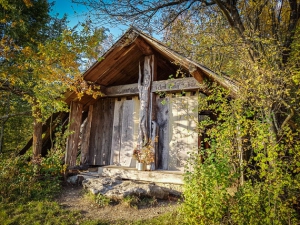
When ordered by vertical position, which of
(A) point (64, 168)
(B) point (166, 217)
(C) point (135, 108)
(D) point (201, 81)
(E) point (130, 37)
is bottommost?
(B) point (166, 217)

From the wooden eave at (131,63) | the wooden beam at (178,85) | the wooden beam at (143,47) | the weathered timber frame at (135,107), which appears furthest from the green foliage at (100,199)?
the wooden beam at (143,47)

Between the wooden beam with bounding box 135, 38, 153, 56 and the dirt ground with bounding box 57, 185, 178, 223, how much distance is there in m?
4.25

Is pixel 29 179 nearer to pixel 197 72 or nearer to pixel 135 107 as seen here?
pixel 135 107

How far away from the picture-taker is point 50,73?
19.1ft

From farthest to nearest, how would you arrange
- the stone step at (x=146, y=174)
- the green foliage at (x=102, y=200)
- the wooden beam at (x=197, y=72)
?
the stone step at (x=146, y=174)
the wooden beam at (x=197, y=72)
the green foliage at (x=102, y=200)

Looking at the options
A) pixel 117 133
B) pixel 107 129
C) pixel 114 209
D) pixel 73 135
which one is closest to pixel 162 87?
pixel 117 133

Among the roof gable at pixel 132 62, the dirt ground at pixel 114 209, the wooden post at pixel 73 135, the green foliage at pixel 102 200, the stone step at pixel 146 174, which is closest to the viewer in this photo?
the dirt ground at pixel 114 209

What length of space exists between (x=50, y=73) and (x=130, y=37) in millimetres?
2346

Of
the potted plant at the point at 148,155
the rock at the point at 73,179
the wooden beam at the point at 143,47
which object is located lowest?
the rock at the point at 73,179

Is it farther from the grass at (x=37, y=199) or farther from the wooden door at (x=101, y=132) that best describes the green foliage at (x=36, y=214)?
the wooden door at (x=101, y=132)

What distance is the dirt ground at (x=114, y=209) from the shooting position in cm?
437

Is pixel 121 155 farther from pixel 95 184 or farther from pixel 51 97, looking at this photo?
pixel 51 97

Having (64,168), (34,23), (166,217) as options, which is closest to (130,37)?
(64,168)

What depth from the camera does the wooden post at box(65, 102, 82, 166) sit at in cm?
716
